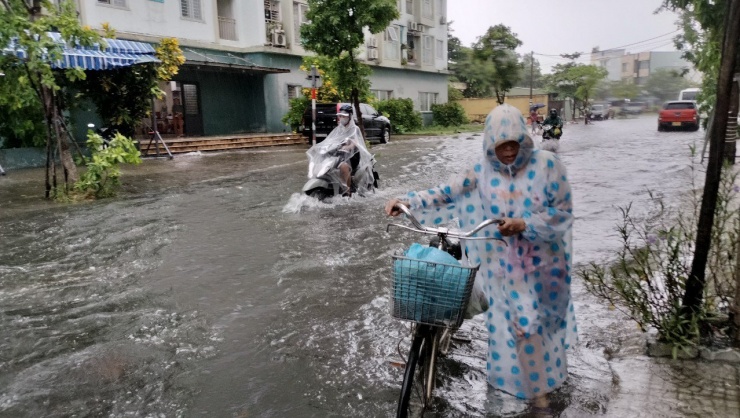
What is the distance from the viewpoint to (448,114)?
36750mm

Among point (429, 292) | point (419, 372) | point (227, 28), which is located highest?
point (227, 28)

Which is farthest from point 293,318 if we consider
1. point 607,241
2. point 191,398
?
point 607,241

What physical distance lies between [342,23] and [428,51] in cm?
2081

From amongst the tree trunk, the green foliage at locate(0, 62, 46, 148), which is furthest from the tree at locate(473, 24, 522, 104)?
the green foliage at locate(0, 62, 46, 148)

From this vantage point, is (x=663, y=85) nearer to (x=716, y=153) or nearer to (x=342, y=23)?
(x=716, y=153)

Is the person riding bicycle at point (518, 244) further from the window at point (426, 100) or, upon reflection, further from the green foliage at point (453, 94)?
the green foliage at point (453, 94)

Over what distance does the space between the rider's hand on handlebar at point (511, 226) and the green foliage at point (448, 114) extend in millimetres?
34741

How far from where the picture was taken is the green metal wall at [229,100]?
23609 millimetres

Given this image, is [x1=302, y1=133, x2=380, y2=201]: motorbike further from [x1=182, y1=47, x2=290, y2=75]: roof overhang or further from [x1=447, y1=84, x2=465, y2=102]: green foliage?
[x1=447, y1=84, x2=465, y2=102]: green foliage

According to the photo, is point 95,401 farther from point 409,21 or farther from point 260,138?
point 409,21

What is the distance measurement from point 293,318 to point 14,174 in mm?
12416

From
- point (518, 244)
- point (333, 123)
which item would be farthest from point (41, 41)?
point (333, 123)

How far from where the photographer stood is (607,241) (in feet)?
23.2

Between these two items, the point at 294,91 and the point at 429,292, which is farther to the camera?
the point at 294,91
